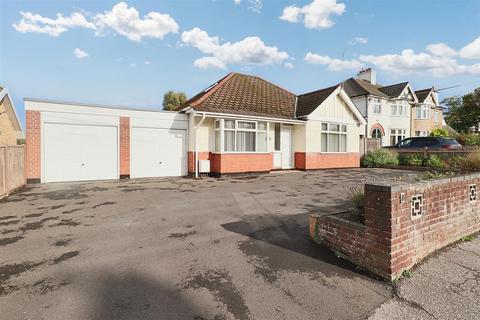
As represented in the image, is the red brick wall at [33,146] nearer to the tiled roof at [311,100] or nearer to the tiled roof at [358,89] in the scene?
the tiled roof at [311,100]

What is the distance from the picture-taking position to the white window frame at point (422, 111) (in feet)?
91.1

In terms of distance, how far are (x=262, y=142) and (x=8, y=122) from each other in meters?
12.6

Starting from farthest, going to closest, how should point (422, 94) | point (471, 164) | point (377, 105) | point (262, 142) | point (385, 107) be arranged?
point (422, 94), point (385, 107), point (377, 105), point (262, 142), point (471, 164)

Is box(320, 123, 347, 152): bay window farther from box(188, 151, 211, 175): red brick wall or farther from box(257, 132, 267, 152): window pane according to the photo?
box(188, 151, 211, 175): red brick wall

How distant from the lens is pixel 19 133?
45.3 ft

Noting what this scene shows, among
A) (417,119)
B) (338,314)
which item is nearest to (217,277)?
(338,314)

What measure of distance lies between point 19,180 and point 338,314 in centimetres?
1072

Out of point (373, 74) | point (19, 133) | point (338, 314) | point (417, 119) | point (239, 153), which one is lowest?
point (338, 314)

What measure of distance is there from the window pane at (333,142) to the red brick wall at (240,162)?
4641 millimetres

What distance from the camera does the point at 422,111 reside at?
27.9 metres

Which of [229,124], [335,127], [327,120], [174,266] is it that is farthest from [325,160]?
[174,266]

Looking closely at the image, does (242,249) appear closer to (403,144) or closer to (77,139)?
(77,139)

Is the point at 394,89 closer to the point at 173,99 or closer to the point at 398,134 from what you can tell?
the point at 398,134

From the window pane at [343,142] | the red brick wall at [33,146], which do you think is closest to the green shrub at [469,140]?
the window pane at [343,142]
